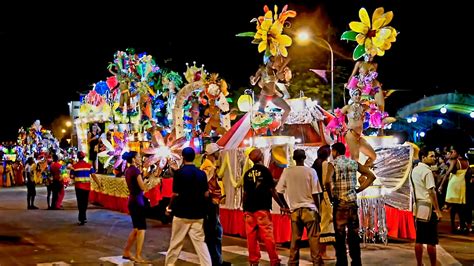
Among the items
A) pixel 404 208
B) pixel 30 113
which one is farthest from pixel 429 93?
pixel 30 113

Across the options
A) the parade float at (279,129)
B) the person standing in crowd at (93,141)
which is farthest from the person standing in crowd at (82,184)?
the person standing in crowd at (93,141)

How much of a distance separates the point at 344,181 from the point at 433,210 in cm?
156

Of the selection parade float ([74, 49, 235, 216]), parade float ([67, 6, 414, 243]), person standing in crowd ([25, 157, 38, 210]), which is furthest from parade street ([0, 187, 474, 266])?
person standing in crowd ([25, 157, 38, 210])

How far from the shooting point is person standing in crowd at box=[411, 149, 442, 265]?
949 cm

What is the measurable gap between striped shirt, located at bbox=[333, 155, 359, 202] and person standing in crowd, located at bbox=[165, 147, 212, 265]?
197 cm

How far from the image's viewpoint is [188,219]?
335 inches

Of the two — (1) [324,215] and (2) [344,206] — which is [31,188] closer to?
(1) [324,215]

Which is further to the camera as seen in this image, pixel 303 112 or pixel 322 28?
pixel 322 28

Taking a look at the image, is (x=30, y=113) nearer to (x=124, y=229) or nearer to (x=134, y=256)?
(x=124, y=229)

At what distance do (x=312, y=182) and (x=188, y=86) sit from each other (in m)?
8.95

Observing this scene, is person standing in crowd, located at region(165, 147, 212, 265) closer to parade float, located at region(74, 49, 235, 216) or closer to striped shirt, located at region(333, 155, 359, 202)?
striped shirt, located at region(333, 155, 359, 202)

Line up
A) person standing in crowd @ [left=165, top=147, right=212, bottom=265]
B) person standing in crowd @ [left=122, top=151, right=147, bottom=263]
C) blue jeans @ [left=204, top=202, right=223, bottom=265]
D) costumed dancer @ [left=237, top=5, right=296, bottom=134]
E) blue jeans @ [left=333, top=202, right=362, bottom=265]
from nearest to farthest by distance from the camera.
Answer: person standing in crowd @ [left=165, top=147, right=212, bottom=265]
blue jeans @ [left=333, top=202, right=362, bottom=265]
blue jeans @ [left=204, top=202, right=223, bottom=265]
person standing in crowd @ [left=122, top=151, right=147, bottom=263]
costumed dancer @ [left=237, top=5, right=296, bottom=134]

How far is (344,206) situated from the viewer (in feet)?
29.7

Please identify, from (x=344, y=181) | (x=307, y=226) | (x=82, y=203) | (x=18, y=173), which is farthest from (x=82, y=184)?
(x=18, y=173)
